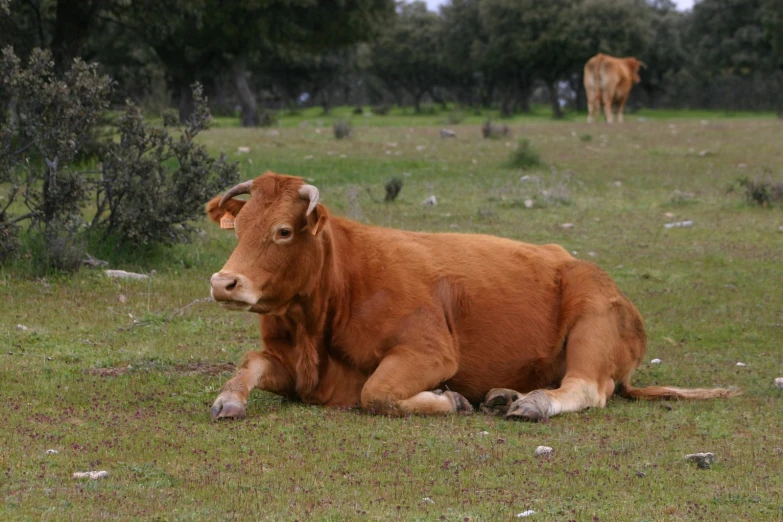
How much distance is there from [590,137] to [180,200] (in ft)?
59.5

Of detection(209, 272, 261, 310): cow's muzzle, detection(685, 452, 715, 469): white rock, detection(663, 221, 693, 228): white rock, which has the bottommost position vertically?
A: detection(663, 221, 693, 228): white rock

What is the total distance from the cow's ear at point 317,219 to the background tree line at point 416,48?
13.2 metres

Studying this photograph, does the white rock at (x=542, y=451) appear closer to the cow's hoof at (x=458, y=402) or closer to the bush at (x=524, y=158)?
the cow's hoof at (x=458, y=402)

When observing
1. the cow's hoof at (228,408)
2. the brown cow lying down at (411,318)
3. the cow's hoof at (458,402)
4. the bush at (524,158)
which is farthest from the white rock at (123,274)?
the bush at (524,158)

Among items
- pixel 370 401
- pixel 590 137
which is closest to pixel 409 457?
pixel 370 401

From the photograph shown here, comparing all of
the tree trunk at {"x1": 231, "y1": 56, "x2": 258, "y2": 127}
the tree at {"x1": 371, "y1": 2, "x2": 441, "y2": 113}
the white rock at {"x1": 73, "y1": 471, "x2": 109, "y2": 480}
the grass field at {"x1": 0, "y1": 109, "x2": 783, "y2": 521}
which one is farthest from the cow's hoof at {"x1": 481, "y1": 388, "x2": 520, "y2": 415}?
the tree at {"x1": 371, "y1": 2, "x2": 441, "y2": 113}

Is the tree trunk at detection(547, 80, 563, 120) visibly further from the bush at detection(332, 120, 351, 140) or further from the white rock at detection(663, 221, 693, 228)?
the white rock at detection(663, 221, 693, 228)

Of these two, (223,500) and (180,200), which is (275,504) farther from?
(180,200)

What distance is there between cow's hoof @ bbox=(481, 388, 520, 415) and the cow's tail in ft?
3.64

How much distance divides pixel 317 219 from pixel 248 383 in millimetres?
1168

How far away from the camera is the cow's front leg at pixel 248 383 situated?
6.71 m

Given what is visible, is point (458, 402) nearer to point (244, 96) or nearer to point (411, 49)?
point (244, 96)

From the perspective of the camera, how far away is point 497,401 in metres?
7.39

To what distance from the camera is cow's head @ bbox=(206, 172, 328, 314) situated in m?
6.74
